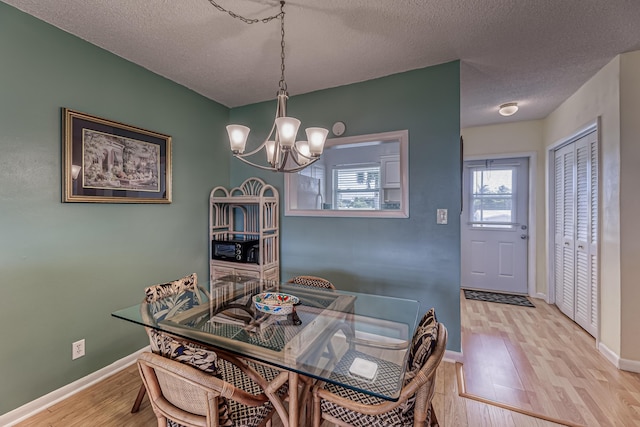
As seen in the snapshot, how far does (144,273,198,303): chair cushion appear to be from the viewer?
1787 millimetres

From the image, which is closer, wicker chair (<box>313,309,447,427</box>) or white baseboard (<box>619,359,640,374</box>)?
wicker chair (<box>313,309,447,427</box>)

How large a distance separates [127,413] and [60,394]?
561 millimetres

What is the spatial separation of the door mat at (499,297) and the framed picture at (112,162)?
163 inches

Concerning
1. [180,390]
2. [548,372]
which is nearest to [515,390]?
[548,372]

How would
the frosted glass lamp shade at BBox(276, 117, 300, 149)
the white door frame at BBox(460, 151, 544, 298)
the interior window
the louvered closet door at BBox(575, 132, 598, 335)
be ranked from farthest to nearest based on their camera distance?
the white door frame at BBox(460, 151, 544, 298), the louvered closet door at BBox(575, 132, 598, 335), the interior window, the frosted glass lamp shade at BBox(276, 117, 300, 149)

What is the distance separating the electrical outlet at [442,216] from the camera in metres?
2.42

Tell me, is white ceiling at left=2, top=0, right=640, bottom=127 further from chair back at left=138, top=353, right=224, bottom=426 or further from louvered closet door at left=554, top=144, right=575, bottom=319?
chair back at left=138, top=353, right=224, bottom=426

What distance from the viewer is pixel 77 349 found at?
201 centimetres

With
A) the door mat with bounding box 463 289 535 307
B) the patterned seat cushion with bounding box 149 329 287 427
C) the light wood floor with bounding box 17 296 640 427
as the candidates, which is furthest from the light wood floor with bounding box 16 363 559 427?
the door mat with bounding box 463 289 535 307

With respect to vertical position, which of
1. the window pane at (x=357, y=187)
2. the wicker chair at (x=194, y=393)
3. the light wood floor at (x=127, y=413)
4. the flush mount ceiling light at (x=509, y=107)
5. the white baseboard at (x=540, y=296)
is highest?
the flush mount ceiling light at (x=509, y=107)

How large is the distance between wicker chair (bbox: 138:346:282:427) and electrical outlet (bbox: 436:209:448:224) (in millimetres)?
1908

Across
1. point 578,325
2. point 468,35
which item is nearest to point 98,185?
point 468,35

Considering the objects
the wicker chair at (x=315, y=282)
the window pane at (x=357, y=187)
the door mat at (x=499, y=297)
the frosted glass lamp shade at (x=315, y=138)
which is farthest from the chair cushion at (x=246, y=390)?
the door mat at (x=499, y=297)

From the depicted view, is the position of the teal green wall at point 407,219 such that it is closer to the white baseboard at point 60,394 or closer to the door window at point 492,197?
the white baseboard at point 60,394
